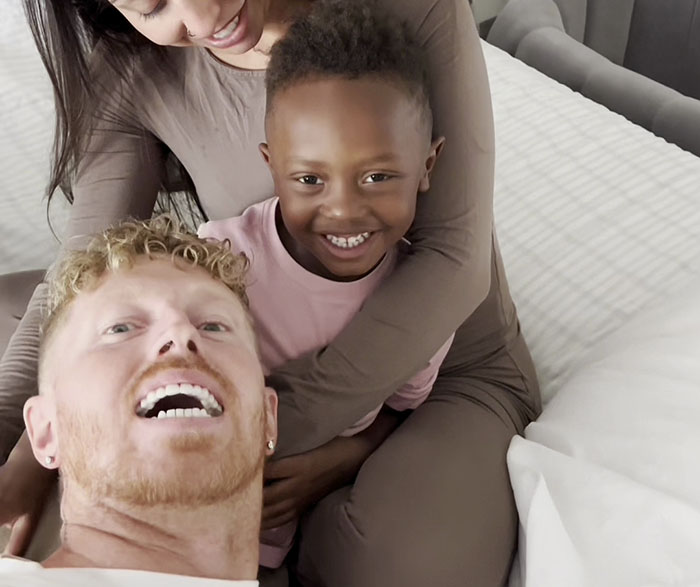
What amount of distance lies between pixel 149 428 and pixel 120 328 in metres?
0.12

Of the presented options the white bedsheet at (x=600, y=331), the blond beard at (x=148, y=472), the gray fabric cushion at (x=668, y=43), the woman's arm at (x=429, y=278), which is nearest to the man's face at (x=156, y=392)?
the blond beard at (x=148, y=472)

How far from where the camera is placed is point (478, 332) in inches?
48.9

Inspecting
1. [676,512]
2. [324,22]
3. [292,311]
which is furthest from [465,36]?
[676,512]

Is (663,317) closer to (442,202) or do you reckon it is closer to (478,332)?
(478,332)

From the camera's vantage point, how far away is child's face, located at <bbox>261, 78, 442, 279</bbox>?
39.1 inches

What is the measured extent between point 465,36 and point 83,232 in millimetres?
603

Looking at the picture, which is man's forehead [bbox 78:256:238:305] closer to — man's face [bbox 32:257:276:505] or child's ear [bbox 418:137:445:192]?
man's face [bbox 32:257:276:505]

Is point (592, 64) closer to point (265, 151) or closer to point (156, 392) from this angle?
point (265, 151)

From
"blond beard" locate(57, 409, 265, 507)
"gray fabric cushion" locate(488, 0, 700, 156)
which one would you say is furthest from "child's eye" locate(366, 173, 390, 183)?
"gray fabric cushion" locate(488, 0, 700, 156)

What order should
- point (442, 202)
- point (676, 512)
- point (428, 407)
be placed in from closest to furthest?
Result: 1. point (676, 512)
2. point (442, 202)
3. point (428, 407)

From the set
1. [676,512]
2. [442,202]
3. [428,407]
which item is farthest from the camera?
[428,407]


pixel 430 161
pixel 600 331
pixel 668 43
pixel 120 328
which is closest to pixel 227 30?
pixel 430 161

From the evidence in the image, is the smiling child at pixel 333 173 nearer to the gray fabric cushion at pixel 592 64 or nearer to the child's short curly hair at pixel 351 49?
the child's short curly hair at pixel 351 49

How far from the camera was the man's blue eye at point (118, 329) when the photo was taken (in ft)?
2.88
